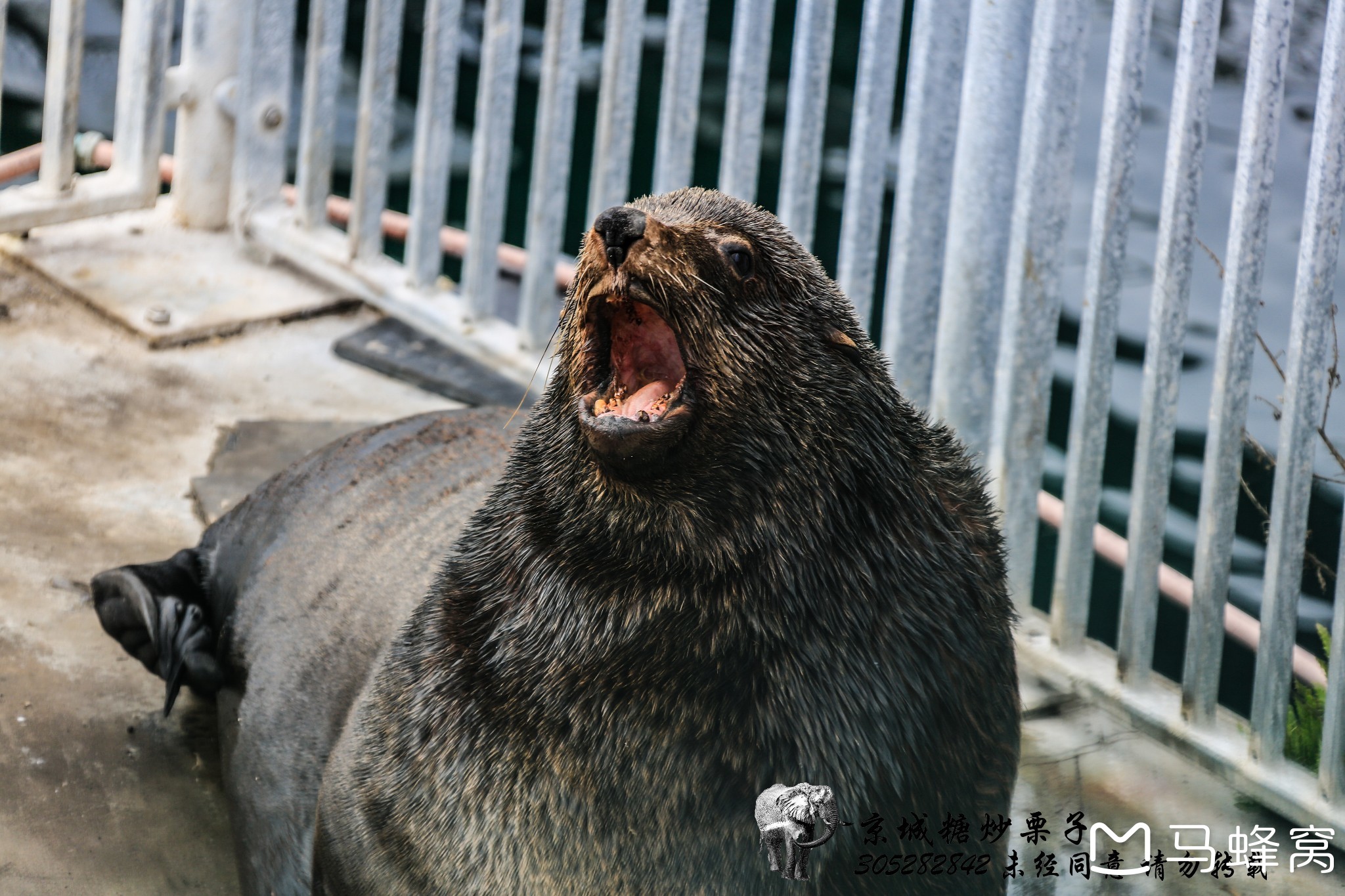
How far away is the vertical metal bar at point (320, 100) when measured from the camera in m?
5.09

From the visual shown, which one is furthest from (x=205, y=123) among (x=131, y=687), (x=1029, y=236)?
(x=1029, y=236)

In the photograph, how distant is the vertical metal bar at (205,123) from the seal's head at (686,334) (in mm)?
3858

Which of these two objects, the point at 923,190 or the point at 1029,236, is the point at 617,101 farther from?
the point at 1029,236

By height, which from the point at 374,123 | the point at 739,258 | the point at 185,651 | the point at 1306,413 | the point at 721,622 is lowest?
the point at 185,651

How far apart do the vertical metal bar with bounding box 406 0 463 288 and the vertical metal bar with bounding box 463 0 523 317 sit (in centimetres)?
15

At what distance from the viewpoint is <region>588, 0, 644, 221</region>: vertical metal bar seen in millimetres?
4266

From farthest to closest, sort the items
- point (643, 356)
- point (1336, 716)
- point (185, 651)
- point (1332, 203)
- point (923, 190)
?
point (923, 190)
point (185, 651)
point (1336, 716)
point (1332, 203)
point (643, 356)

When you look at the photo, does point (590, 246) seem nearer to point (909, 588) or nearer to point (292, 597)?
point (909, 588)

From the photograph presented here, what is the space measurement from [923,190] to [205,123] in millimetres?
2980

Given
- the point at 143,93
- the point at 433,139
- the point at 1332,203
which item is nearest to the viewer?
the point at 1332,203

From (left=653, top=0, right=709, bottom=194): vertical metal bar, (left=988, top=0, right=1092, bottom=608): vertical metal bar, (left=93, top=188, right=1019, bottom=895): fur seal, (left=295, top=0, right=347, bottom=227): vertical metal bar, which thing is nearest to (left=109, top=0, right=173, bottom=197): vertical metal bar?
(left=295, top=0, right=347, bottom=227): vertical metal bar

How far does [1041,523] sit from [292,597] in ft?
10.7

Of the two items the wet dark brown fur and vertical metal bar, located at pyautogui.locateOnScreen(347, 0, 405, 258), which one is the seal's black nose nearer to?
the wet dark brown fur

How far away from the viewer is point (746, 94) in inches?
157
